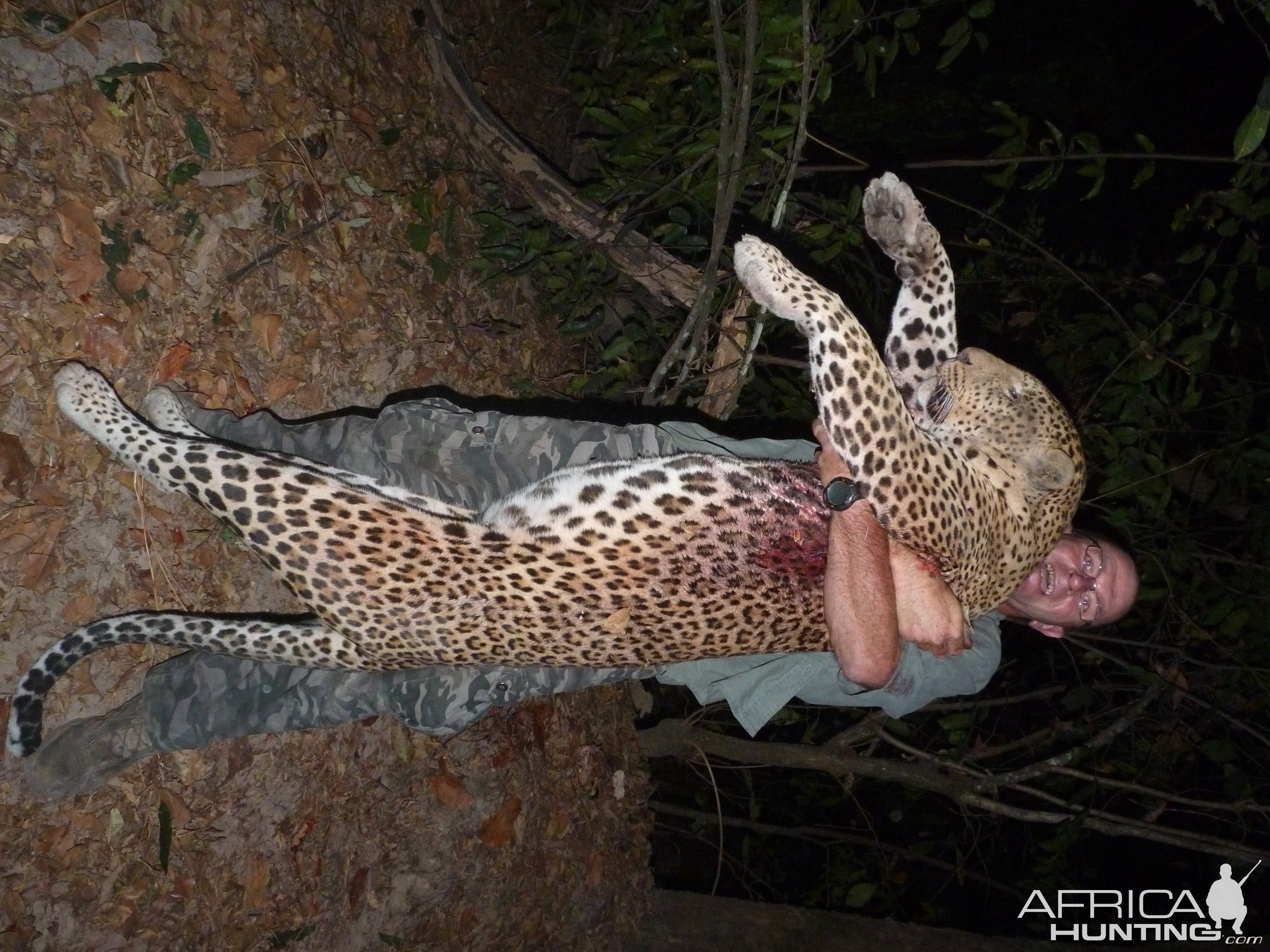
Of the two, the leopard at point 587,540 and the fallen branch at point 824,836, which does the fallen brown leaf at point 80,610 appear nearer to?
the leopard at point 587,540

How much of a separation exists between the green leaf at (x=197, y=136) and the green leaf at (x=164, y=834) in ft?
10.5

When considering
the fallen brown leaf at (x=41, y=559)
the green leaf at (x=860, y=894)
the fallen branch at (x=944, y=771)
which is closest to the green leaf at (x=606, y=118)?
the fallen brown leaf at (x=41, y=559)

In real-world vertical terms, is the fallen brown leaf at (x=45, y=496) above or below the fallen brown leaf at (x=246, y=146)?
below

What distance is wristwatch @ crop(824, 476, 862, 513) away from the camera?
125 inches

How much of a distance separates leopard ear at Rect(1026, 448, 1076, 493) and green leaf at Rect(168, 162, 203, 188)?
13.8 ft

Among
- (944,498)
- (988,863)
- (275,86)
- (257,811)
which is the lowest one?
(988,863)

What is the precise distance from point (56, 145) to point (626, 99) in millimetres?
3860

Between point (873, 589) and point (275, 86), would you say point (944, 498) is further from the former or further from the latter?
point (275, 86)

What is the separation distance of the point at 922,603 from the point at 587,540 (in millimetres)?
1286

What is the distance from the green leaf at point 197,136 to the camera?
4398 mm

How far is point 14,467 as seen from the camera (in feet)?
11.9

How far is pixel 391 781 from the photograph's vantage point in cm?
532

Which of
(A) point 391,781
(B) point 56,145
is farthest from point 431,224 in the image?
(A) point 391,781
